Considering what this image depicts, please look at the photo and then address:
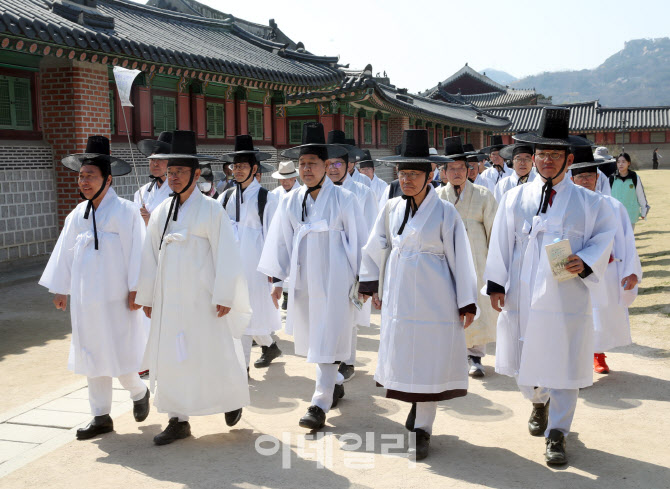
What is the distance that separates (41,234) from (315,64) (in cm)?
1026

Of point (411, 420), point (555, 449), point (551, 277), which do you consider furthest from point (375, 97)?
point (555, 449)

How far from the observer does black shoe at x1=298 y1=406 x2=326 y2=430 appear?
197 inches

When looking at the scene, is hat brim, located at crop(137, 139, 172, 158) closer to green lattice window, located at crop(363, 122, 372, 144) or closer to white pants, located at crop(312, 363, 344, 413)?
white pants, located at crop(312, 363, 344, 413)

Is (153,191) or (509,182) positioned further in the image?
(509,182)

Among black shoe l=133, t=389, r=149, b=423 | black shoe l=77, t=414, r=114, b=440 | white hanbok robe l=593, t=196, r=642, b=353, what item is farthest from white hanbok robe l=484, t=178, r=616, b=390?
black shoe l=77, t=414, r=114, b=440

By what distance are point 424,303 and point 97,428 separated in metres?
2.36

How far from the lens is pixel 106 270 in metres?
4.99

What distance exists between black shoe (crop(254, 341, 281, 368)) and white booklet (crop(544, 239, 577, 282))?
3.31m

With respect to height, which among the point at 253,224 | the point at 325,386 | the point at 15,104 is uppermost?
the point at 15,104

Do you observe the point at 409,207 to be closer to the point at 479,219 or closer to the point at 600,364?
the point at 479,219

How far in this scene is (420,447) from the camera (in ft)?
14.9

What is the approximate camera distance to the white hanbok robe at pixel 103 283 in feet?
16.1

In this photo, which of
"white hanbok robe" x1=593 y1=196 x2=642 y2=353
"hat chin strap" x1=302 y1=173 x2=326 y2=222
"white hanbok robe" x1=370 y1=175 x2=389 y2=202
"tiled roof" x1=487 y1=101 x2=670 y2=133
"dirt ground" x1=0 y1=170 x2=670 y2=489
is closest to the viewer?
"dirt ground" x1=0 y1=170 x2=670 y2=489

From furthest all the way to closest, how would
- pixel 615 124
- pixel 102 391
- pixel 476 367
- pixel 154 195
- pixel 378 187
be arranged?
pixel 615 124
pixel 378 187
pixel 154 195
pixel 476 367
pixel 102 391
